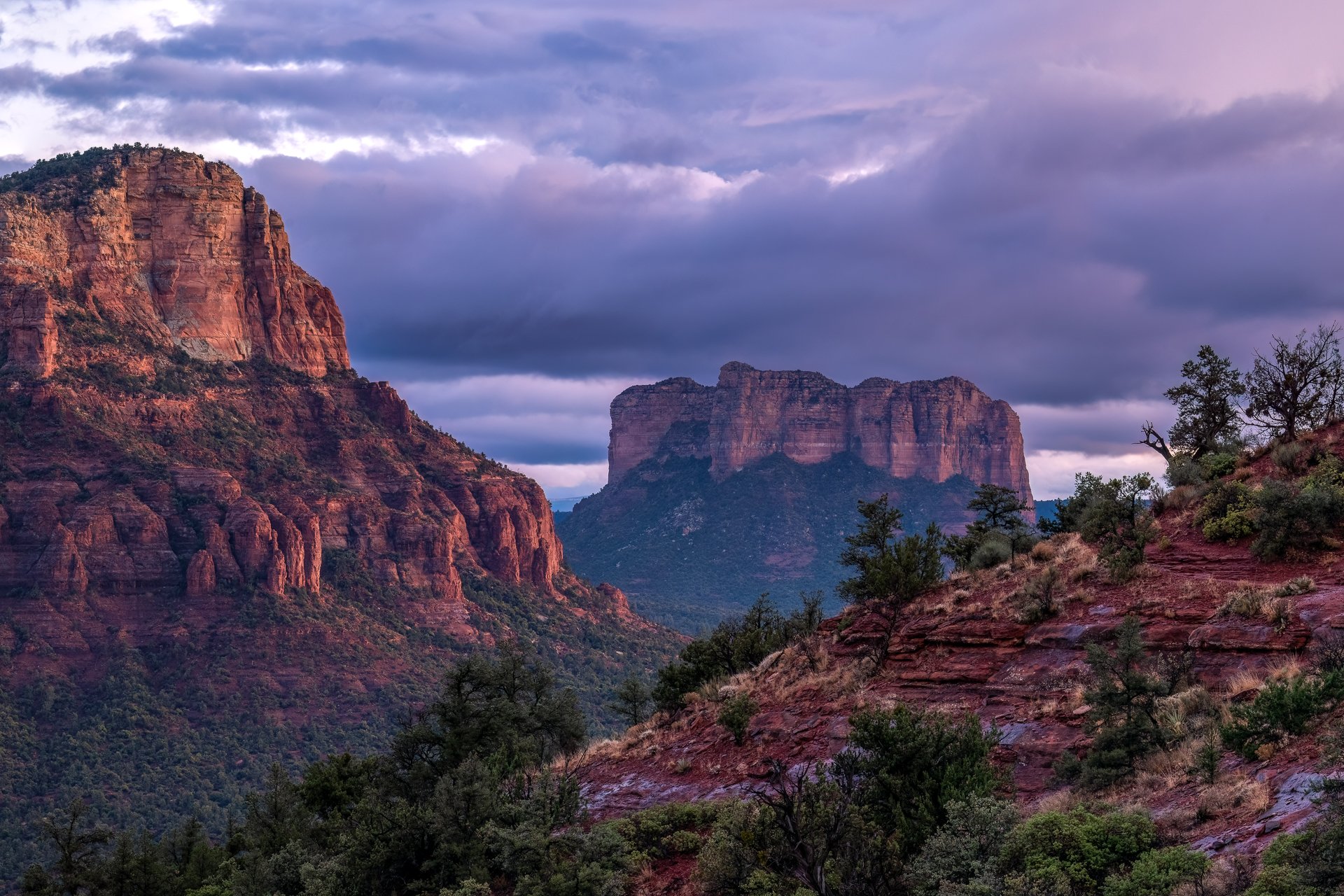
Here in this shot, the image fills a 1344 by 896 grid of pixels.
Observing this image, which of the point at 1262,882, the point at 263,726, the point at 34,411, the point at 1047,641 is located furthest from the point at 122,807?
the point at 1262,882

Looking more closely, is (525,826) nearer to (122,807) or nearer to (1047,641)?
(1047,641)

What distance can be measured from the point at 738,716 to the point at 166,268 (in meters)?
159

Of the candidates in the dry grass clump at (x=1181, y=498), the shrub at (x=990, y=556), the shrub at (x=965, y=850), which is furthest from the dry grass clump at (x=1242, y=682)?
the shrub at (x=990, y=556)

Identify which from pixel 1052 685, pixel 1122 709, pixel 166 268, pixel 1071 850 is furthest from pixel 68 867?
pixel 166 268

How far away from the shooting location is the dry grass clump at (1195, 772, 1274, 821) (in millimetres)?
16578

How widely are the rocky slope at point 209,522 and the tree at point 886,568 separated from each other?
243ft

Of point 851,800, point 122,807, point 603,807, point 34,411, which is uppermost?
point 34,411

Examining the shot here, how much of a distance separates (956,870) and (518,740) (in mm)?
21286

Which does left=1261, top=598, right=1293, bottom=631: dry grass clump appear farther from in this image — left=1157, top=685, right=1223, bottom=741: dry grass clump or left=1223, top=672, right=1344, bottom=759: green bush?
left=1223, top=672, right=1344, bottom=759: green bush

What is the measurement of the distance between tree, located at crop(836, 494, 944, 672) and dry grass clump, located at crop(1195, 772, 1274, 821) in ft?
37.5

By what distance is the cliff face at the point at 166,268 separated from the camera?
14275cm

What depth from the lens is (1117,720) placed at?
2138 cm

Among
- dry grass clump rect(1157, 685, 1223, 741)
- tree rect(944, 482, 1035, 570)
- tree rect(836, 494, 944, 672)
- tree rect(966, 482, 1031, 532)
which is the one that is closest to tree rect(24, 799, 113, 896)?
tree rect(836, 494, 944, 672)

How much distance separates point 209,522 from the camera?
449 ft
